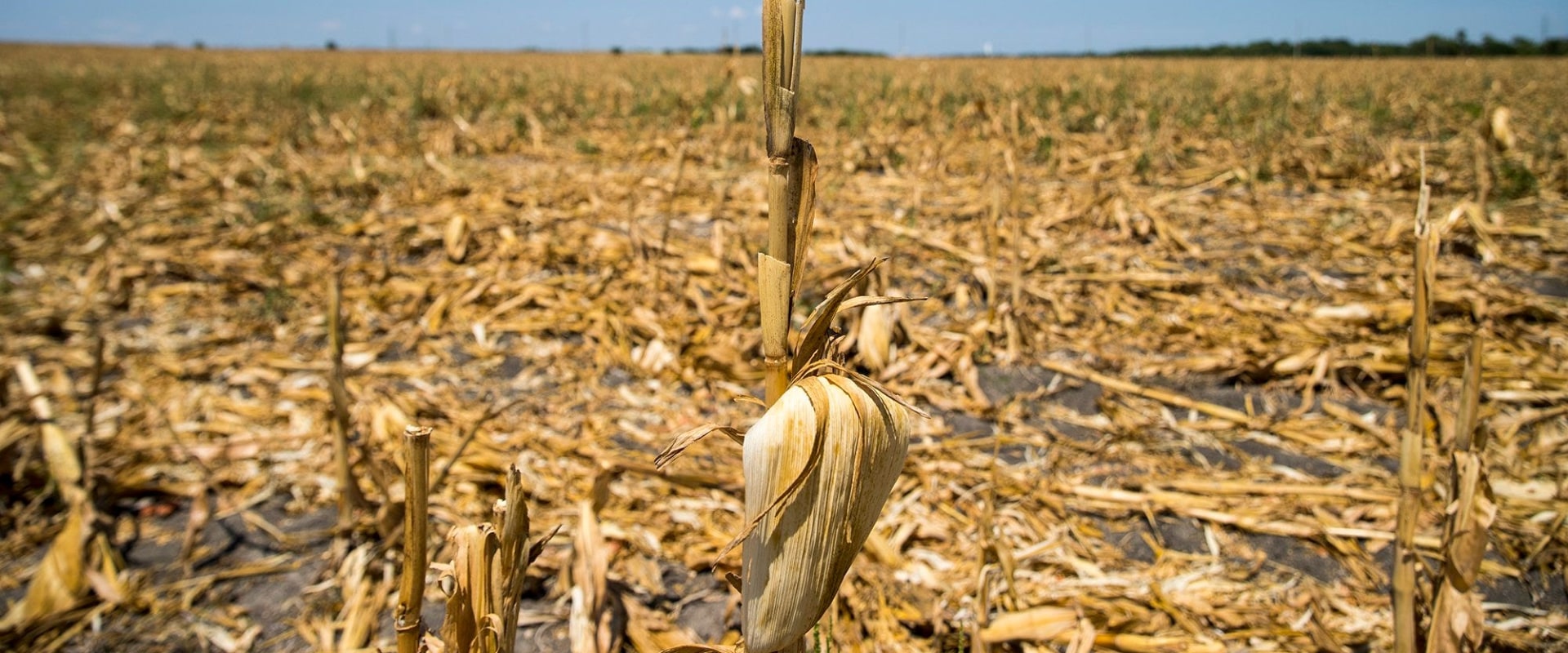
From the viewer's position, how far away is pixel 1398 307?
326 cm

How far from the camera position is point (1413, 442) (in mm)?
Answer: 1227

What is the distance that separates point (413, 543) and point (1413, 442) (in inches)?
54.0

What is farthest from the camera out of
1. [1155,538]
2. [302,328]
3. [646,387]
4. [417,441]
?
[302,328]

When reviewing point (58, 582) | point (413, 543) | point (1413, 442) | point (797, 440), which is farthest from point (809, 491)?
point (58, 582)

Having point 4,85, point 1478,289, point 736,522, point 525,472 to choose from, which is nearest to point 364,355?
point 525,472

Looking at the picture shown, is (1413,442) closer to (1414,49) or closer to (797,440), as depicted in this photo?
(797,440)

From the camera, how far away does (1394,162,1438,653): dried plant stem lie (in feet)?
3.76

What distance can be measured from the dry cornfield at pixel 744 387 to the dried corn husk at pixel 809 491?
6cm

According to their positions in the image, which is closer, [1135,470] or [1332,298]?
[1135,470]

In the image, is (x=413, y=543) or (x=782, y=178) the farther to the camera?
(x=413, y=543)

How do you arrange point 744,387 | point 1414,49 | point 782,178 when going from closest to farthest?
1. point 782,178
2. point 744,387
3. point 1414,49

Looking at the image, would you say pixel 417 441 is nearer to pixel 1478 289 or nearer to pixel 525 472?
pixel 525 472

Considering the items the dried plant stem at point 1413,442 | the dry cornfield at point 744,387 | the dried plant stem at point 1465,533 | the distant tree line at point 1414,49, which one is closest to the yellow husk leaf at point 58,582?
the dry cornfield at point 744,387

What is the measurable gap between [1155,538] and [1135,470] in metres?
0.35
